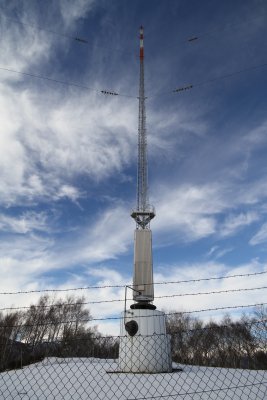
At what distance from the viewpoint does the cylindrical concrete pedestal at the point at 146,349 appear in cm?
1758

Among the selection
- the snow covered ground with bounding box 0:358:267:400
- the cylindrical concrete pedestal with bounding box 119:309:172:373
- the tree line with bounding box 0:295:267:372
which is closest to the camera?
the snow covered ground with bounding box 0:358:267:400

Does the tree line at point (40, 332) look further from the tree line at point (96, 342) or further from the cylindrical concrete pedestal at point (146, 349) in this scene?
the cylindrical concrete pedestal at point (146, 349)

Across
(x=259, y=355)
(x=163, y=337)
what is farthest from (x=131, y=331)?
(x=259, y=355)

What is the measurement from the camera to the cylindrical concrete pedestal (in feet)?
57.7

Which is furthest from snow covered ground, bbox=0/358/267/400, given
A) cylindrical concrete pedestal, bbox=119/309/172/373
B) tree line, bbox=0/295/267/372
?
tree line, bbox=0/295/267/372

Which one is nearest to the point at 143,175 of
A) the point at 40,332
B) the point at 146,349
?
the point at 146,349

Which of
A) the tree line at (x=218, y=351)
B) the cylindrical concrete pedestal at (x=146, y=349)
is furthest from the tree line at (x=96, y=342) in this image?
the cylindrical concrete pedestal at (x=146, y=349)

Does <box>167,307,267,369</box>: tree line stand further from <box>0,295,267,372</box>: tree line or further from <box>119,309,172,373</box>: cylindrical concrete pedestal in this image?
<box>119,309,172,373</box>: cylindrical concrete pedestal

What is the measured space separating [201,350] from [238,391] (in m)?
31.3

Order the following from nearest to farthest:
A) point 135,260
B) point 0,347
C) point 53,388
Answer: point 53,388
point 135,260
point 0,347

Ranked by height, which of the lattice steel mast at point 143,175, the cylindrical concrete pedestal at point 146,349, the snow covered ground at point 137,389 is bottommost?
the snow covered ground at point 137,389

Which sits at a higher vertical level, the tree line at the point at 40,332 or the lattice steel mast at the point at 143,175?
the lattice steel mast at the point at 143,175

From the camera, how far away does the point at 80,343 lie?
4141 centimetres

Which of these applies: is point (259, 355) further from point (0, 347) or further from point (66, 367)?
point (0, 347)
